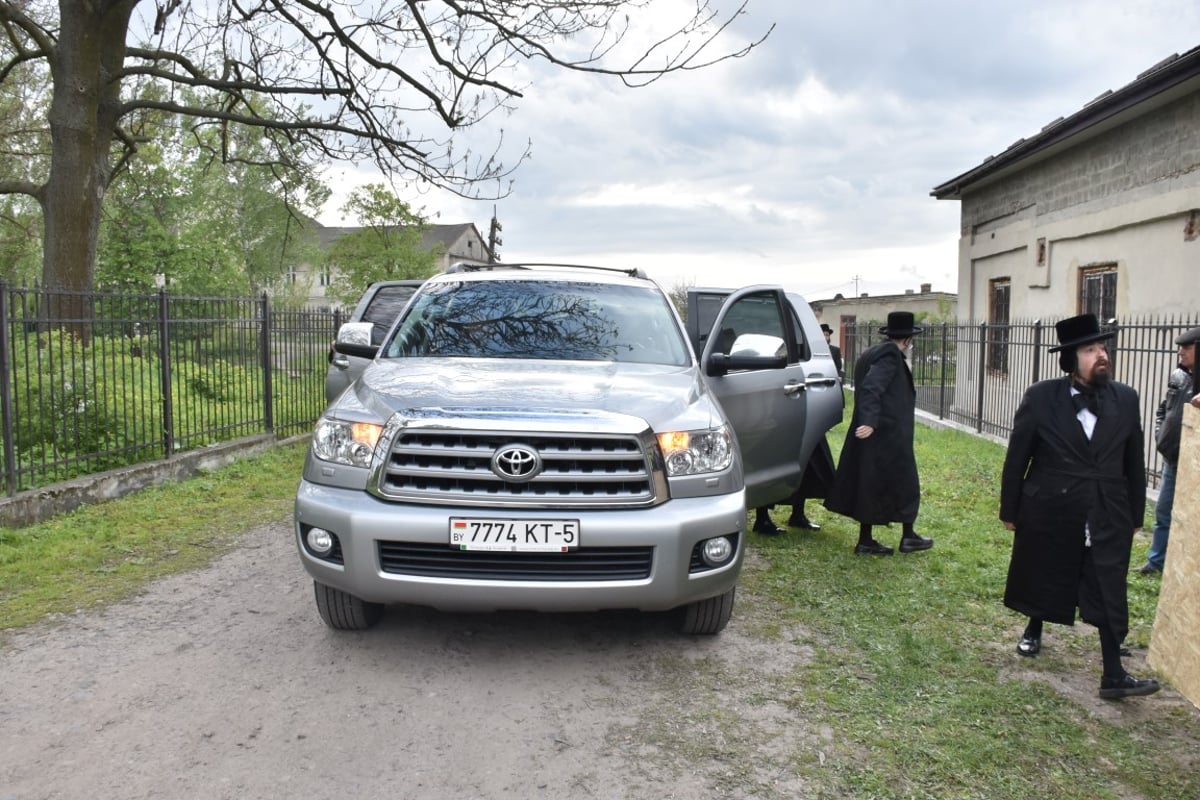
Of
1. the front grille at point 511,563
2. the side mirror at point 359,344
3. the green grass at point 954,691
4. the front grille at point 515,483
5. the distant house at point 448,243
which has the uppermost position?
the distant house at point 448,243

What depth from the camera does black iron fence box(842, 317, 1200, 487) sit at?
893 cm

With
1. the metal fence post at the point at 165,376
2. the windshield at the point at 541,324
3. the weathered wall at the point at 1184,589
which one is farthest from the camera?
the metal fence post at the point at 165,376

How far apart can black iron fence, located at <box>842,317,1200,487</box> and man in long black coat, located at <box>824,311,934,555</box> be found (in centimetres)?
287

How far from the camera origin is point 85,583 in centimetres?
533

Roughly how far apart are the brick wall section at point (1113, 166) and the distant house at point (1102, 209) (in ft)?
0.05

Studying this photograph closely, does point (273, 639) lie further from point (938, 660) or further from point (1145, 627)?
point (1145, 627)

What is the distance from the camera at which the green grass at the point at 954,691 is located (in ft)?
10.2

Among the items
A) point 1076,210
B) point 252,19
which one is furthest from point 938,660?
point 252,19

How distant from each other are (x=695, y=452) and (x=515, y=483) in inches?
32.9

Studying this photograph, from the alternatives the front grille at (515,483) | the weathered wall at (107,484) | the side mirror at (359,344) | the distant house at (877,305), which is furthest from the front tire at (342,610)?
the distant house at (877,305)

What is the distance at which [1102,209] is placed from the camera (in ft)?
39.4

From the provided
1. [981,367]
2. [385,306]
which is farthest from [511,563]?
[981,367]

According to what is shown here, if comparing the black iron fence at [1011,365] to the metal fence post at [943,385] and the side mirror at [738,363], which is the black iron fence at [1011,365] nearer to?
the metal fence post at [943,385]

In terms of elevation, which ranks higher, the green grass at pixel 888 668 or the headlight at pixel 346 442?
the headlight at pixel 346 442
